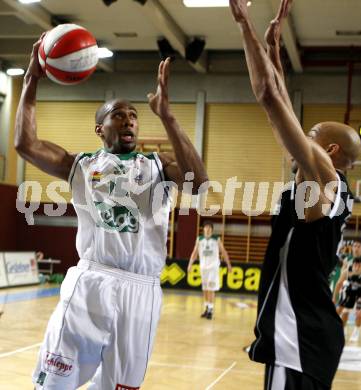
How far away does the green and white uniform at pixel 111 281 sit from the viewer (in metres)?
3.66

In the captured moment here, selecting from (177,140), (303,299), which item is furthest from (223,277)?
(303,299)

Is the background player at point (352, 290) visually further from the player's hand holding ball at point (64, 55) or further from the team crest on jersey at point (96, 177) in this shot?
the player's hand holding ball at point (64, 55)

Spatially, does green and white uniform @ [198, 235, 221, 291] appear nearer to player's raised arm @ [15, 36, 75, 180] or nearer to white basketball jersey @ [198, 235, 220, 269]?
white basketball jersey @ [198, 235, 220, 269]

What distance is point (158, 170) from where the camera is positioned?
13.0ft

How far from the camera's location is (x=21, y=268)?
18281 mm

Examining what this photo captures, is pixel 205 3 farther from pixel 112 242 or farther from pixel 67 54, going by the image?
pixel 112 242

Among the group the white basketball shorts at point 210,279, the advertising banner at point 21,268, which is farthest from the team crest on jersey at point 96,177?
the advertising banner at point 21,268

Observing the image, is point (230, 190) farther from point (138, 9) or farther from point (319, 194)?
point (319, 194)

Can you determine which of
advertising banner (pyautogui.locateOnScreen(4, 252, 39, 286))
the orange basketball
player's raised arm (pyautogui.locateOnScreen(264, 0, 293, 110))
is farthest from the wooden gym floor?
player's raised arm (pyautogui.locateOnScreen(264, 0, 293, 110))

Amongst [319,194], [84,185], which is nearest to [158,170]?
[84,185]

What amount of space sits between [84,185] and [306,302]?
5.46 ft

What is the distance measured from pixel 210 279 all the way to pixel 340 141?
431 inches

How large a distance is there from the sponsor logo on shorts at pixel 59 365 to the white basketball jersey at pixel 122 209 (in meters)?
0.59

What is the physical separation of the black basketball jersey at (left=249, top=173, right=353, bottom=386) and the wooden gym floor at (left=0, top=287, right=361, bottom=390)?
385 cm
